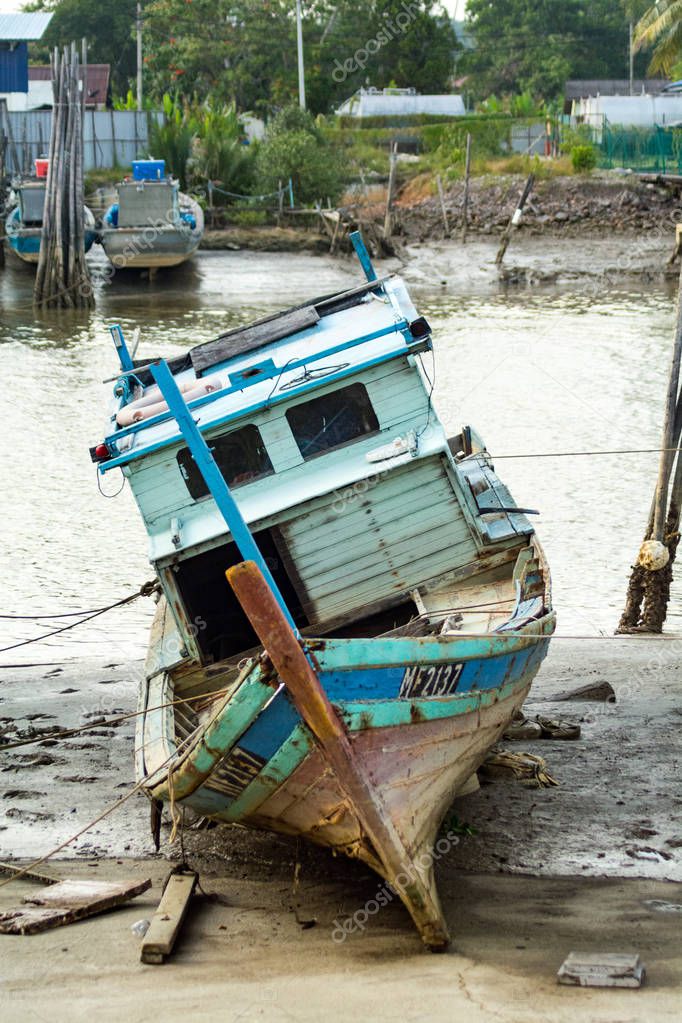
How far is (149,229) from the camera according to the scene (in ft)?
124

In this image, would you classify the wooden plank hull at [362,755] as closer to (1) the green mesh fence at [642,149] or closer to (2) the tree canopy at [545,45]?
(1) the green mesh fence at [642,149]

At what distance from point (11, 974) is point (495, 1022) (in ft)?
8.31

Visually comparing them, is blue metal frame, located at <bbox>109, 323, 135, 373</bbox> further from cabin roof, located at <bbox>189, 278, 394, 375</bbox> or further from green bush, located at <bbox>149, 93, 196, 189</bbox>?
green bush, located at <bbox>149, 93, 196, 189</bbox>

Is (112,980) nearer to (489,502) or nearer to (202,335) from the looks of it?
(489,502)

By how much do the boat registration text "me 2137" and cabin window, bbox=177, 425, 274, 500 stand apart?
2.45 meters

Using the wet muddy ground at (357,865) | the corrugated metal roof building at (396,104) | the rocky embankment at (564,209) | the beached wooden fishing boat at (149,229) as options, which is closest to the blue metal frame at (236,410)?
the wet muddy ground at (357,865)

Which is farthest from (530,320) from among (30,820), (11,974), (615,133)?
(11,974)

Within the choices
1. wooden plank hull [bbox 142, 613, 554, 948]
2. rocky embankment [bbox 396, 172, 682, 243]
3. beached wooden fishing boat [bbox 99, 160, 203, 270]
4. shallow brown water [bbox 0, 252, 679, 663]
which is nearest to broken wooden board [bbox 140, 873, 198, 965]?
Result: wooden plank hull [bbox 142, 613, 554, 948]

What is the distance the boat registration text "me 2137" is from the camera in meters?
7.88

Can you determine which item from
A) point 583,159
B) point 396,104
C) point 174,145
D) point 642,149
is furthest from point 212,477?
point 396,104

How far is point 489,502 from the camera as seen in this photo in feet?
37.7

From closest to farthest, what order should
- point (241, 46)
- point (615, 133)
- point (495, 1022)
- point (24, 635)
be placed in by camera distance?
point (495, 1022) → point (24, 635) → point (615, 133) → point (241, 46)

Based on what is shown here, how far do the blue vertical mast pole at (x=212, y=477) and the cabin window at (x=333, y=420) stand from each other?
2114mm

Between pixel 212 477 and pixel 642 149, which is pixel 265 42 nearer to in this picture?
pixel 642 149
